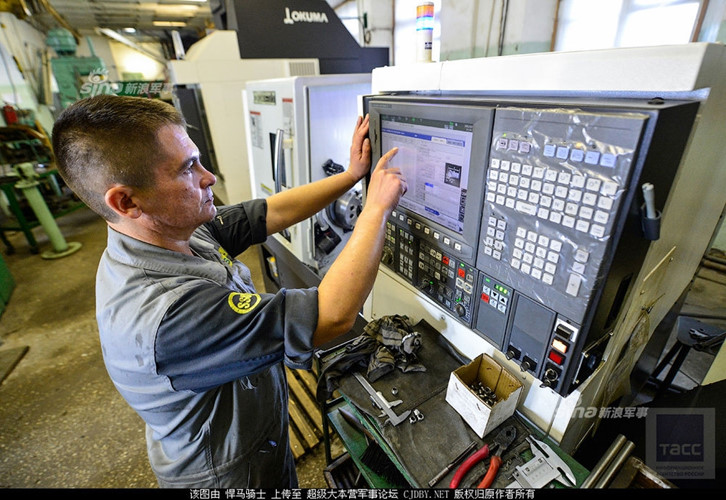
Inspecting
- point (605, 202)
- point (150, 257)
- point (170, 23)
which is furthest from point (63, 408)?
point (170, 23)

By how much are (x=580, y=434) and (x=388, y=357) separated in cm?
52

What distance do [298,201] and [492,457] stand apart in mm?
901

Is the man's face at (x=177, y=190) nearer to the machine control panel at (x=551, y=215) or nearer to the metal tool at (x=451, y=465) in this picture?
the machine control panel at (x=551, y=215)

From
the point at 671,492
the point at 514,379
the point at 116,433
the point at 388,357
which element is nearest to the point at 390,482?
the point at 388,357

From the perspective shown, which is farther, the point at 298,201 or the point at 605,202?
the point at 298,201

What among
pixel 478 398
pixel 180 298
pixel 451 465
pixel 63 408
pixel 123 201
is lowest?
pixel 63 408

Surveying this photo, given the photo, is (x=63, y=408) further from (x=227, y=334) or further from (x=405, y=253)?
(x=405, y=253)

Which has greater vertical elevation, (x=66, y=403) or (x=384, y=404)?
(x=384, y=404)

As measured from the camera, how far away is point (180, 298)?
0.66 meters

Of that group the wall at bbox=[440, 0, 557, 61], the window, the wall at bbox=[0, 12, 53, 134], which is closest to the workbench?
the window

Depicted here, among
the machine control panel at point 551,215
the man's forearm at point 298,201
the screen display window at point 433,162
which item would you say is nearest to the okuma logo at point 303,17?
the man's forearm at point 298,201

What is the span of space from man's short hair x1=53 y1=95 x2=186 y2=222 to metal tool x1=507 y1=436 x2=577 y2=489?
37.4 inches

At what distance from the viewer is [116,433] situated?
1.85 meters

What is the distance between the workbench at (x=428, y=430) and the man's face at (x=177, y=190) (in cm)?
50
